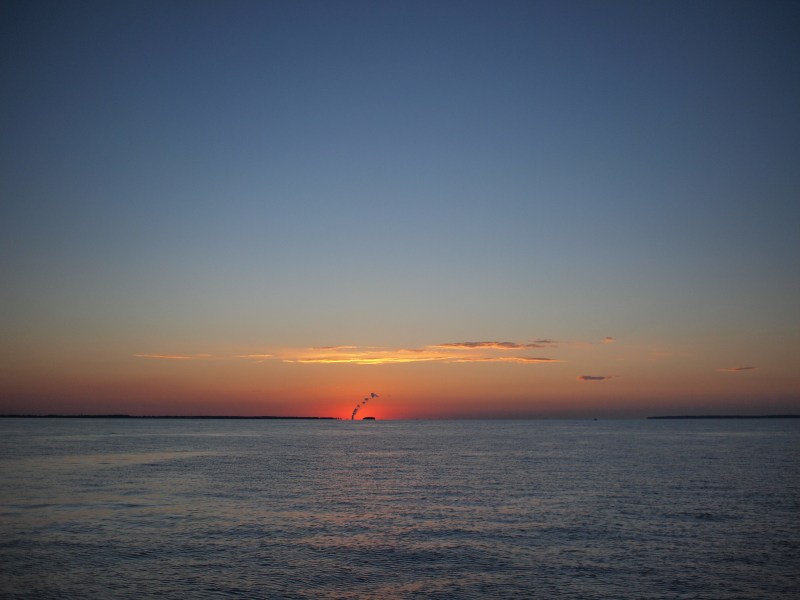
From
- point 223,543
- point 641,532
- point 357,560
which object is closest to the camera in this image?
point 357,560

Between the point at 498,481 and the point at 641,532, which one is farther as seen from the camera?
the point at 498,481

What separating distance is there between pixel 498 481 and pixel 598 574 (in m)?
35.7

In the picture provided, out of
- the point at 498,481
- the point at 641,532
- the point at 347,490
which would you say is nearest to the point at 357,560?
the point at 641,532

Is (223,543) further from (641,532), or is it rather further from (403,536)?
(641,532)

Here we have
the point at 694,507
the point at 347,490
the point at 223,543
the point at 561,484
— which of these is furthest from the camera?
the point at 561,484

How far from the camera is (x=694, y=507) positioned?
155 ft

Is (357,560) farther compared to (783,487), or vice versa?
(783,487)

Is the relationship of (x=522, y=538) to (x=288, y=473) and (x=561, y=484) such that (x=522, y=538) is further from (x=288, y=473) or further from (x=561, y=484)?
(x=288, y=473)

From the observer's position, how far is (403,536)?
36750 millimetres

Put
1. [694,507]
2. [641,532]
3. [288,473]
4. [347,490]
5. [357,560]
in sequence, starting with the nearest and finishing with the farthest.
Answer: [357,560], [641,532], [694,507], [347,490], [288,473]

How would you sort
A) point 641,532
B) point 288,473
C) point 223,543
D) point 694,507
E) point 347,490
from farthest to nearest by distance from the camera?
point 288,473 → point 347,490 → point 694,507 → point 641,532 → point 223,543

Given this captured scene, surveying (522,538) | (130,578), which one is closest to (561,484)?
(522,538)

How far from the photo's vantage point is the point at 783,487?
58.8m

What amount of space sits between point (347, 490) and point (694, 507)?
29.5 metres
